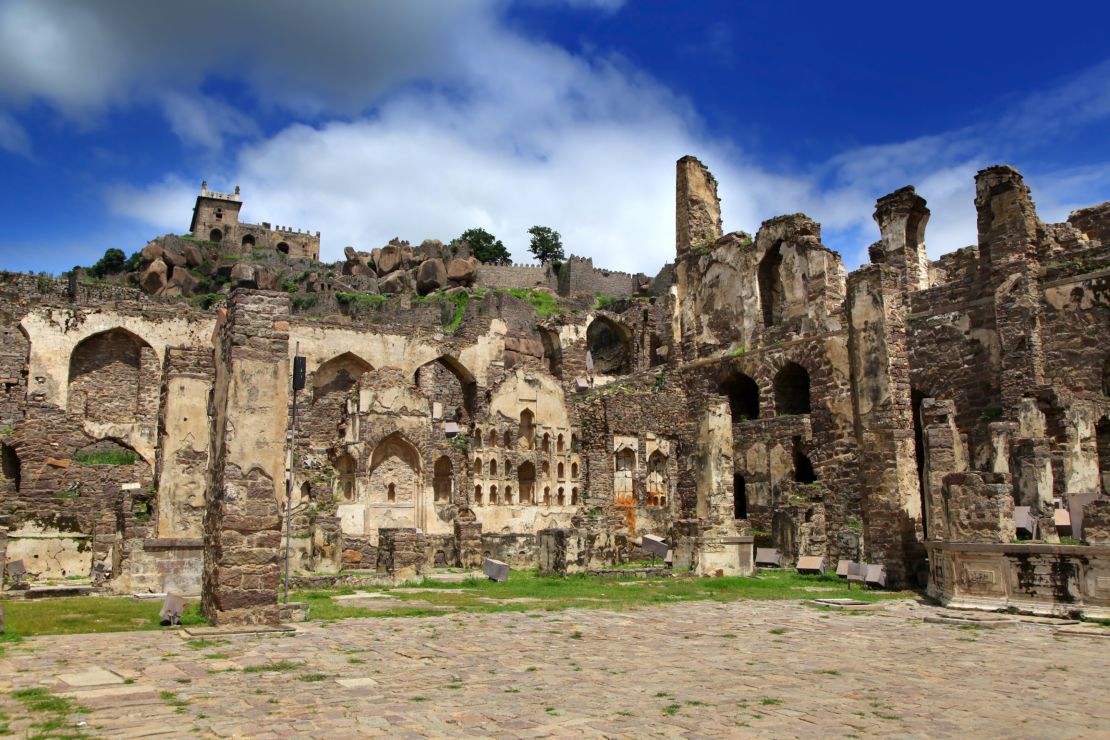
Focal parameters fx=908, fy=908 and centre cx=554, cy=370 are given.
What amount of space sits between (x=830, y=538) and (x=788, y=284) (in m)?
9.10

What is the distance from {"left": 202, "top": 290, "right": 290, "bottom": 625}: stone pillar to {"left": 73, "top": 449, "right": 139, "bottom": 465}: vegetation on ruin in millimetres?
20976

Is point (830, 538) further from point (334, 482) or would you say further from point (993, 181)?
point (334, 482)

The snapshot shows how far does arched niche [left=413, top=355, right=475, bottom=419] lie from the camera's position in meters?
35.0

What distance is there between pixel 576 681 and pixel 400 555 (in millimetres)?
10744

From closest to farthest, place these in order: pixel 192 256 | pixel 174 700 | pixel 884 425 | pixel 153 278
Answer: pixel 174 700
pixel 884 425
pixel 153 278
pixel 192 256

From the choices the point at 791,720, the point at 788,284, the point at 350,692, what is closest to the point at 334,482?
the point at 788,284

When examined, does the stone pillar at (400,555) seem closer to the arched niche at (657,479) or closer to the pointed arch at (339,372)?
the arched niche at (657,479)

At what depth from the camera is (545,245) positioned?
79.4 m

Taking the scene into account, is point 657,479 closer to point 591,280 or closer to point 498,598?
point 498,598

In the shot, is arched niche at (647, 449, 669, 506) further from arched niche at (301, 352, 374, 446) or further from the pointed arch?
the pointed arch

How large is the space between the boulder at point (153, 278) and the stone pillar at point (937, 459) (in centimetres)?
5248

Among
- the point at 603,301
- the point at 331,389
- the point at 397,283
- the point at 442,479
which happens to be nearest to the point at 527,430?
the point at 442,479

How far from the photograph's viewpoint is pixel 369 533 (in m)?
24.6

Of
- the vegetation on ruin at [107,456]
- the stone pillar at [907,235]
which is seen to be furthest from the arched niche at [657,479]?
the vegetation on ruin at [107,456]
